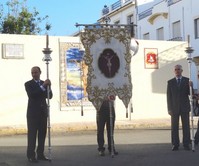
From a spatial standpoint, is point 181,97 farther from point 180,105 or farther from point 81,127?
point 81,127

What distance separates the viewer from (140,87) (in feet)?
72.3

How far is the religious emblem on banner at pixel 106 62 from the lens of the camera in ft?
32.8

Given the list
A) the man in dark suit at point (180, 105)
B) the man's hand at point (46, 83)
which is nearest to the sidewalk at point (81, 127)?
the man in dark suit at point (180, 105)

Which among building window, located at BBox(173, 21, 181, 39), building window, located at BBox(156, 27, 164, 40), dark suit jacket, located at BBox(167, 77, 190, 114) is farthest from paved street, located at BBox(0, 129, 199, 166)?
building window, located at BBox(156, 27, 164, 40)

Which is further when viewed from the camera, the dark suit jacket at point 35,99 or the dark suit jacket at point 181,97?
the dark suit jacket at point 181,97

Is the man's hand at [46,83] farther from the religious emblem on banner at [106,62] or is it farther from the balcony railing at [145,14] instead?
the balcony railing at [145,14]

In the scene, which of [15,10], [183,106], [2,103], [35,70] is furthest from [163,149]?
[15,10]

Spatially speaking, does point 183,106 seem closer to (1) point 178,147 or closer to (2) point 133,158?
(1) point 178,147

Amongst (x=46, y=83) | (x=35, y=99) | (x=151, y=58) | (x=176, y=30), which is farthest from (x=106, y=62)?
(x=176, y=30)

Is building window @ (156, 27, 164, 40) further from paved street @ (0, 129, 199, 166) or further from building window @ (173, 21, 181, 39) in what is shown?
paved street @ (0, 129, 199, 166)

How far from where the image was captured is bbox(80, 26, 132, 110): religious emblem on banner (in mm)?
9984

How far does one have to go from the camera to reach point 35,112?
30.3ft

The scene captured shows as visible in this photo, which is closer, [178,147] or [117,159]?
[117,159]

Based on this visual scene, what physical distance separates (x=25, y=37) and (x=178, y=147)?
411 inches
